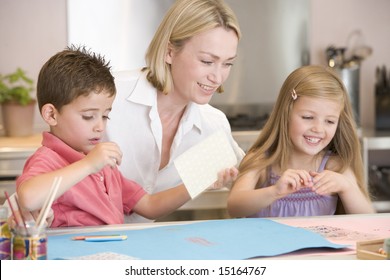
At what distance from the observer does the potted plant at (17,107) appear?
3.74 metres

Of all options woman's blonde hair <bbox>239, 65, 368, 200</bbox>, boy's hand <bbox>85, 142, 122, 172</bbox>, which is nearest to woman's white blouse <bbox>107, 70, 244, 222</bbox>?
woman's blonde hair <bbox>239, 65, 368, 200</bbox>

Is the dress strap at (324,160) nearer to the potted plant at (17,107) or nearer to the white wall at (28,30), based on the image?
the potted plant at (17,107)

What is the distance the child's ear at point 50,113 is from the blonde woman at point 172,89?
19.3 inches

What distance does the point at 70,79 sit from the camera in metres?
1.79

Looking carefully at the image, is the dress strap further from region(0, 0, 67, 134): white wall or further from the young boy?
region(0, 0, 67, 134): white wall

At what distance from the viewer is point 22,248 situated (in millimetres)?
1290

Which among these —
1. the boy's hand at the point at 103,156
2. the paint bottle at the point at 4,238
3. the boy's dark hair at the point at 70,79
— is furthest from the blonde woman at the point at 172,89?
A: the paint bottle at the point at 4,238

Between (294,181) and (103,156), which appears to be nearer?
(103,156)

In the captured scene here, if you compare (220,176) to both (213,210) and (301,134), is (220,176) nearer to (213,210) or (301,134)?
(301,134)

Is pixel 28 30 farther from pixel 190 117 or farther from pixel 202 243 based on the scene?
pixel 202 243

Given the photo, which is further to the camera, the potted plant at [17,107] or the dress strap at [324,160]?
the potted plant at [17,107]

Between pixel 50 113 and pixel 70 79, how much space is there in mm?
107

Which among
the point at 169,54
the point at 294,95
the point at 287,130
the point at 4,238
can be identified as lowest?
the point at 4,238

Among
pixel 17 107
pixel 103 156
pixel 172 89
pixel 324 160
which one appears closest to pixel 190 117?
pixel 172 89
